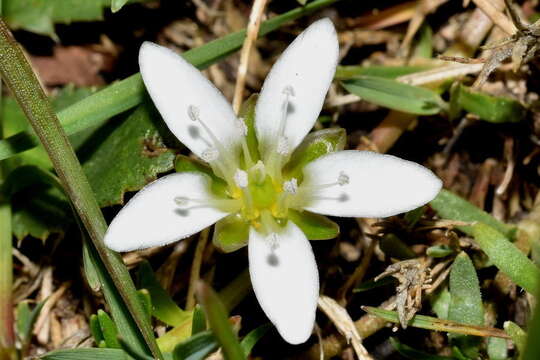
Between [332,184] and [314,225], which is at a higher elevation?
[332,184]

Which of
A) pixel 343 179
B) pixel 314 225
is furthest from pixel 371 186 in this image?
pixel 314 225

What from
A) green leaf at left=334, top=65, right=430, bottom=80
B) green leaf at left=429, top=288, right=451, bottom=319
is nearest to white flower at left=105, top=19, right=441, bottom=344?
green leaf at left=429, top=288, right=451, bottom=319

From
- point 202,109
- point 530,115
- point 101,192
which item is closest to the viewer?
point 202,109

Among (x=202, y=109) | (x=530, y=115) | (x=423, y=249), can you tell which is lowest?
(x=423, y=249)

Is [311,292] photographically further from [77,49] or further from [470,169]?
[77,49]

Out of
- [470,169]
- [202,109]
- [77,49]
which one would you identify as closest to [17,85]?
[202,109]

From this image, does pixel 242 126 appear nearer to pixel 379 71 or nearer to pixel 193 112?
pixel 193 112
